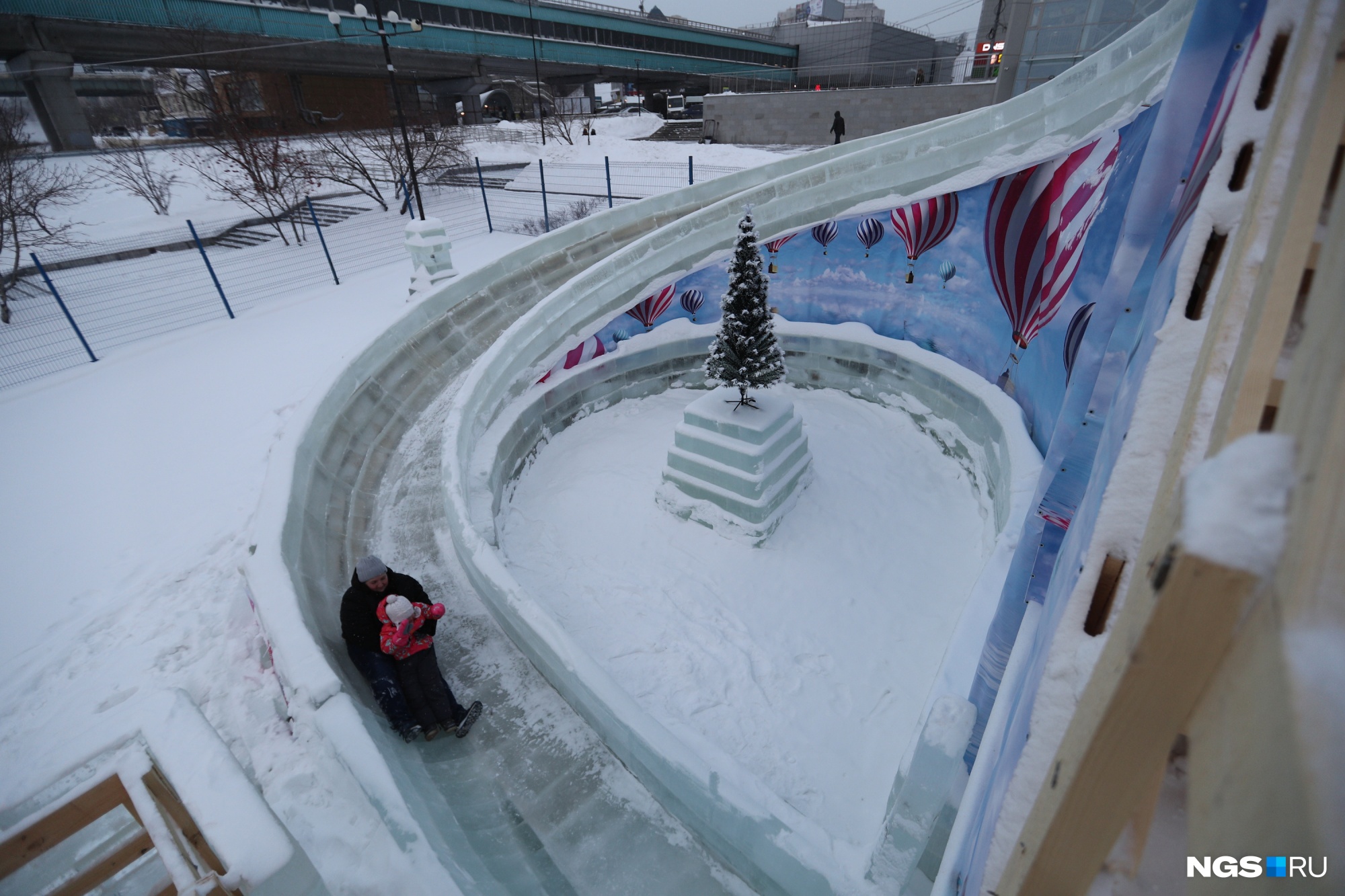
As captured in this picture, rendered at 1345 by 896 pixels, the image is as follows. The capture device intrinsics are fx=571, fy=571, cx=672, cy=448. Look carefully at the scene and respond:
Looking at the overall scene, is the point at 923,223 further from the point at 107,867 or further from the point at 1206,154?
the point at 107,867

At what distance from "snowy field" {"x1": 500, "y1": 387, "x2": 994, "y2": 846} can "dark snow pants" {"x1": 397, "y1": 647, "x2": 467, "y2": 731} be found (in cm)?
135

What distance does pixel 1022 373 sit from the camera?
6.44 metres

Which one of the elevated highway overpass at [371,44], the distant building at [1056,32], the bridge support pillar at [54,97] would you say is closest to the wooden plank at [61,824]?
the distant building at [1056,32]

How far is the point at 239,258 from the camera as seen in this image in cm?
1384

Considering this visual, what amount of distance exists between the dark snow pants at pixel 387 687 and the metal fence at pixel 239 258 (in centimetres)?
865

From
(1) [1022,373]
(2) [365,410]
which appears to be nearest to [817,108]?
(1) [1022,373]

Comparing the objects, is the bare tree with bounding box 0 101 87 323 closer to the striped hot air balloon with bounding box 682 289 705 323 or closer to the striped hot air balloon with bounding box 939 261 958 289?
the striped hot air balloon with bounding box 682 289 705 323

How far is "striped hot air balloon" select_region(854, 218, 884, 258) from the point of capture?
312 inches

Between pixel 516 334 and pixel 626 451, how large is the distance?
2.08m

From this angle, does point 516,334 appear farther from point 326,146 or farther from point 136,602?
point 326,146

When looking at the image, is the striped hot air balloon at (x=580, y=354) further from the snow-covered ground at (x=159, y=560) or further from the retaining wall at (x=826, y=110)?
the retaining wall at (x=826, y=110)

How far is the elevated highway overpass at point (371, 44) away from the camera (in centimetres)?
1927

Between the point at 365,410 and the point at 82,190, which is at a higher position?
the point at 82,190

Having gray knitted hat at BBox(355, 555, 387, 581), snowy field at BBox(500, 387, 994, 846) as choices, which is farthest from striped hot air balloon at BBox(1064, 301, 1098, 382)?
gray knitted hat at BBox(355, 555, 387, 581)
